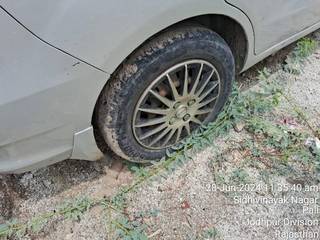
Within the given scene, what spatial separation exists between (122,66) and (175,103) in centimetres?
39

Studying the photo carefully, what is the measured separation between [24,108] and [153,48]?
0.60 metres

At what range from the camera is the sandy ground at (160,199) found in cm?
221

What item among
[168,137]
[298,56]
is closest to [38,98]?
[168,137]

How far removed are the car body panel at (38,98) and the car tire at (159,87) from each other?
0.15m

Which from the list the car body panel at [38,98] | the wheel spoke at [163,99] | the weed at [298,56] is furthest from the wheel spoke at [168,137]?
the weed at [298,56]

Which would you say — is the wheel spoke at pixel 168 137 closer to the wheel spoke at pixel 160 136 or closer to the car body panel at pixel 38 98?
the wheel spoke at pixel 160 136

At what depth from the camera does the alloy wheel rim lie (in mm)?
2053

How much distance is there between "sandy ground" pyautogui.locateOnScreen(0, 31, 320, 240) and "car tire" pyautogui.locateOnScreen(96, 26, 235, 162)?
0.20m

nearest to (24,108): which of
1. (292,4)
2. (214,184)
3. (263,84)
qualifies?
(214,184)

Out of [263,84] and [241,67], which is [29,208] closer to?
[241,67]

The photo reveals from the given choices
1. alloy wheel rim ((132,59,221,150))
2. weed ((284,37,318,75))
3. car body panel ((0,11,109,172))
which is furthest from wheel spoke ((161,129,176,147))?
weed ((284,37,318,75))

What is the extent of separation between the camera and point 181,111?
221 cm

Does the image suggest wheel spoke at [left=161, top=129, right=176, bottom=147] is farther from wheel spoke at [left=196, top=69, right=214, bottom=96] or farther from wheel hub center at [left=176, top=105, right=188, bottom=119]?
wheel spoke at [left=196, top=69, right=214, bottom=96]

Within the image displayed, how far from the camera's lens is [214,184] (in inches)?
93.0
